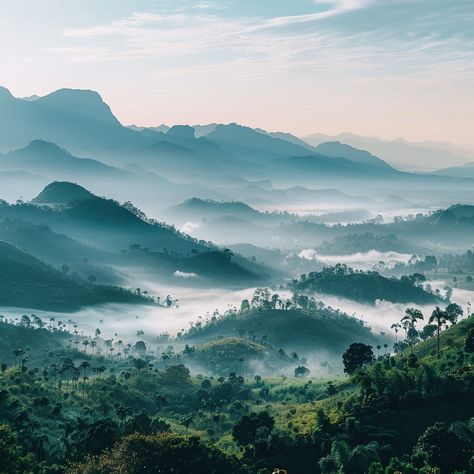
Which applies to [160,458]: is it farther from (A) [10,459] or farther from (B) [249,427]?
(B) [249,427]

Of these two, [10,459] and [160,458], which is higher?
[10,459]

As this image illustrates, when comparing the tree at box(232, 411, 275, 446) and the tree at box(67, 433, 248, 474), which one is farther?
the tree at box(232, 411, 275, 446)

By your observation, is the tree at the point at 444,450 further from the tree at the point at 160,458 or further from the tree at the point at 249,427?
the tree at the point at 249,427

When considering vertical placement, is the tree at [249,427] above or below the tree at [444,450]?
below

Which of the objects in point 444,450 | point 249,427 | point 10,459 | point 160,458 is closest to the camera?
point 444,450

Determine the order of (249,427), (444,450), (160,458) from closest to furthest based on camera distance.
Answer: (444,450)
(160,458)
(249,427)

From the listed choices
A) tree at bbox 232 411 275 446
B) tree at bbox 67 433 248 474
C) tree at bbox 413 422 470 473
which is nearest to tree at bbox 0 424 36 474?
tree at bbox 67 433 248 474

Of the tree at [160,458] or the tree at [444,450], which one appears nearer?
the tree at [444,450]

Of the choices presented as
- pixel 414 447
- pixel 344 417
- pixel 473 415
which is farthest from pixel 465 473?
pixel 344 417

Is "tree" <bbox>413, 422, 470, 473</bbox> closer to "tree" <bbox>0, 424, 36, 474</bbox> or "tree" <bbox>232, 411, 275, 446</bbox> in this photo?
"tree" <bbox>232, 411, 275, 446</bbox>

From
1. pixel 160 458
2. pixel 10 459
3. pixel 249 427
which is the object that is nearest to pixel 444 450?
pixel 160 458

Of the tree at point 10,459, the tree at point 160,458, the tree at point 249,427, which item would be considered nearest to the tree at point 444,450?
the tree at point 160,458
